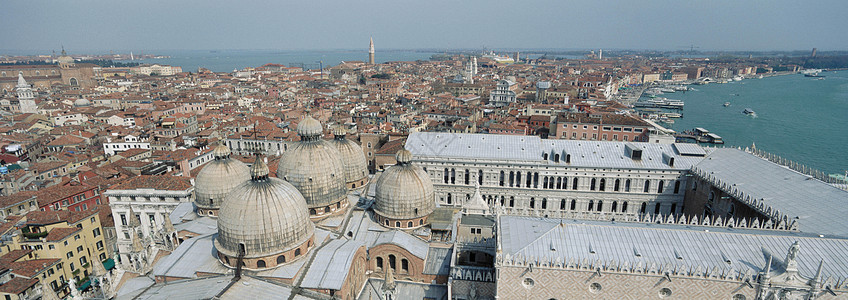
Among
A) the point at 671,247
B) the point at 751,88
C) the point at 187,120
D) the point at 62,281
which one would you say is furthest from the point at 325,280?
the point at 751,88

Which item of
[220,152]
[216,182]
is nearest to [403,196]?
[216,182]

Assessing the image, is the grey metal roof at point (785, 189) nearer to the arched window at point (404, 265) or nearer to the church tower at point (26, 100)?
the arched window at point (404, 265)

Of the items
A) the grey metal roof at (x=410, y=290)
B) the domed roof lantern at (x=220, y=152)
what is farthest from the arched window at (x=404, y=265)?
the domed roof lantern at (x=220, y=152)

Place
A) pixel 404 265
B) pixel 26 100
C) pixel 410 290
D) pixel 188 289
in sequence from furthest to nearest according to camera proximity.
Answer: pixel 26 100 → pixel 404 265 → pixel 410 290 → pixel 188 289

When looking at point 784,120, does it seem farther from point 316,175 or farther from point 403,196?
point 316,175

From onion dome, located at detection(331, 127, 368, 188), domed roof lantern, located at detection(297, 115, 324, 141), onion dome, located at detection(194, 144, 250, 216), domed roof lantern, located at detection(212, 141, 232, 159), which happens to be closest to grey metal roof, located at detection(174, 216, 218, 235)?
onion dome, located at detection(194, 144, 250, 216)

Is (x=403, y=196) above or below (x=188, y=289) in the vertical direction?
above

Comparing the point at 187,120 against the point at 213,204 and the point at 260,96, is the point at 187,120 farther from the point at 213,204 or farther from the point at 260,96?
the point at 213,204
